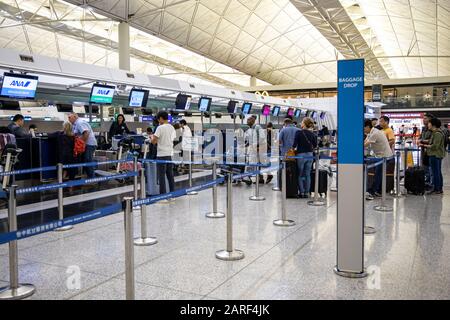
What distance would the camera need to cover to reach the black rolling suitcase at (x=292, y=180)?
8.27 metres

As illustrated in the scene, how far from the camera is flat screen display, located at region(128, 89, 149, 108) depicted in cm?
1094

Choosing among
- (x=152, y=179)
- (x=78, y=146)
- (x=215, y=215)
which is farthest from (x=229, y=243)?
(x=78, y=146)

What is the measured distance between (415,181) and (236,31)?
2163 cm

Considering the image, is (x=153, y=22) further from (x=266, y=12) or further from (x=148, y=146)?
(x=148, y=146)

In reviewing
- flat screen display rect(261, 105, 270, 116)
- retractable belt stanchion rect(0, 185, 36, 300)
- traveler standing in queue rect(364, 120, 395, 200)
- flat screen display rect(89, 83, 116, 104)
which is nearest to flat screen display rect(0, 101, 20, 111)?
flat screen display rect(89, 83, 116, 104)

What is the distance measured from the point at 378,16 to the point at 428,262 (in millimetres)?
24061

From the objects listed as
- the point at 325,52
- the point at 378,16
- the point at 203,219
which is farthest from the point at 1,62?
the point at 325,52

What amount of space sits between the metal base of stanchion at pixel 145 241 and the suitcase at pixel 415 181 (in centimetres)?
600

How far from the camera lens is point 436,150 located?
333 inches

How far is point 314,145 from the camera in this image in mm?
8727

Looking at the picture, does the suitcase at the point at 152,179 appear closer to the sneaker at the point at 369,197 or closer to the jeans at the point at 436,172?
the sneaker at the point at 369,197

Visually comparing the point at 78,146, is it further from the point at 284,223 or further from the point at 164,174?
the point at 284,223

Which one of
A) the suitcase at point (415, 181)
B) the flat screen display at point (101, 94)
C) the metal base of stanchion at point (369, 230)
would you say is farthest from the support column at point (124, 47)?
the metal base of stanchion at point (369, 230)

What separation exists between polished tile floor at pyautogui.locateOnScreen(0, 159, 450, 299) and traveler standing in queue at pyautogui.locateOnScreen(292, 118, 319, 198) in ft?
5.30
